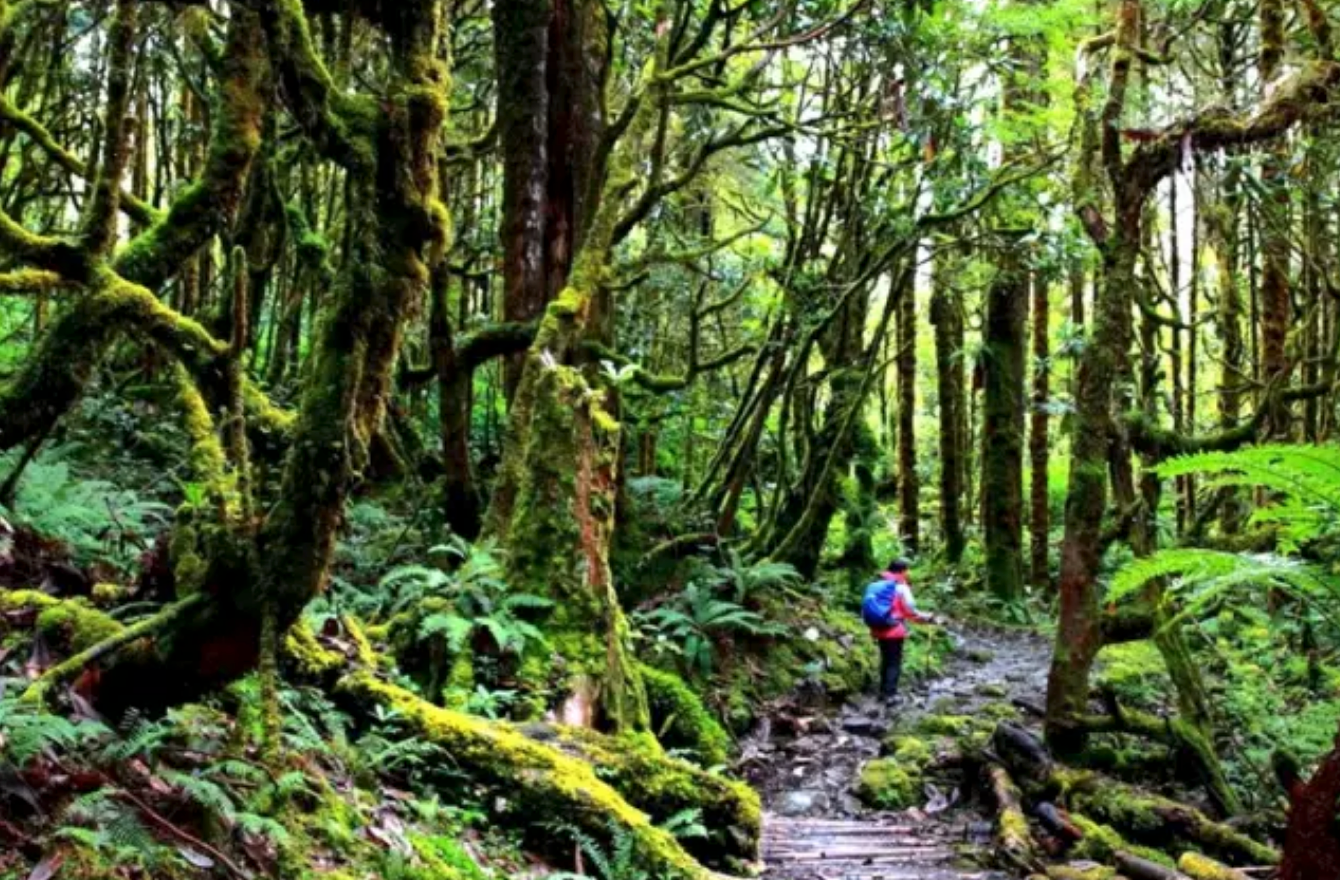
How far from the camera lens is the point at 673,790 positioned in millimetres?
5766

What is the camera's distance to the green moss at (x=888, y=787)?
8.27m

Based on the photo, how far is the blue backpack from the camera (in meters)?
11.0

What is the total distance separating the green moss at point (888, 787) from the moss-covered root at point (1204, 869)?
2.18 m

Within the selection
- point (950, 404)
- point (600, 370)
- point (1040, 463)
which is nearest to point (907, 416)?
point (950, 404)

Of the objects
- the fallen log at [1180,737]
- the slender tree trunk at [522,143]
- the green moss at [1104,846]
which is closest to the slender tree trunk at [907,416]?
the slender tree trunk at [522,143]

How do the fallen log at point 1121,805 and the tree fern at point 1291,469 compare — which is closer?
the tree fern at point 1291,469

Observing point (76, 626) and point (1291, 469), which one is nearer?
point (1291, 469)

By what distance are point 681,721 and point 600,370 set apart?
3.06m

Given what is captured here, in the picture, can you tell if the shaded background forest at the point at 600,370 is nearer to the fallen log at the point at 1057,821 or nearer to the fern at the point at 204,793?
the fern at the point at 204,793

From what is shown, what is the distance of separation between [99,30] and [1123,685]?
1255 cm

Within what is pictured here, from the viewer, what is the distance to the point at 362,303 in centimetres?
324

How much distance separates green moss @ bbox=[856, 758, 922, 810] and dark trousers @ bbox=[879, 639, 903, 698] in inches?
99.1

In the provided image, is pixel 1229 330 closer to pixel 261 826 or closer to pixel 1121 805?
pixel 1121 805

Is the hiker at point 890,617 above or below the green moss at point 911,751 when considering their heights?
above
